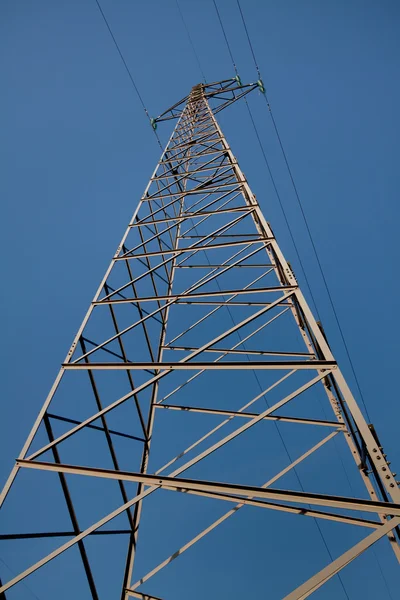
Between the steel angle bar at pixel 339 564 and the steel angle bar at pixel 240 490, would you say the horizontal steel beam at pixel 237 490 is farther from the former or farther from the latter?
the steel angle bar at pixel 339 564

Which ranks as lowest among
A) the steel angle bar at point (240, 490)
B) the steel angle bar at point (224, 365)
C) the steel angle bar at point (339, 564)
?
the steel angle bar at point (339, 564)

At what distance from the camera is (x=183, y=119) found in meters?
15.8

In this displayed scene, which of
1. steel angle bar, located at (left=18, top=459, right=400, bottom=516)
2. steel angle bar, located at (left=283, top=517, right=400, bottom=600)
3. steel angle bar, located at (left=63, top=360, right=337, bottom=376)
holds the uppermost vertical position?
steel angle bar, located at (left=63, top=360, right=337, bottom=376)

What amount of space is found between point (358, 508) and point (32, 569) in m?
3.12

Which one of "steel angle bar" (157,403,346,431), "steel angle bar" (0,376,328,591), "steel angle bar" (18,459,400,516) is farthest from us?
"steel angle bar" (157,403,346,431)

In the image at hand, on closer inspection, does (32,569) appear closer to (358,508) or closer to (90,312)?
(358,508)

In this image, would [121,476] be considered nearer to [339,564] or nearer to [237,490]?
[237,490]

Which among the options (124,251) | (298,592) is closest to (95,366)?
(298,592)

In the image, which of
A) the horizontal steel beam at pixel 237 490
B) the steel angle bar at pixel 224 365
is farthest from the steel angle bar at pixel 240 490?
the steel angle bar at pixel 224 365

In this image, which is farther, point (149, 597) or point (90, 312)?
point (90, 312)

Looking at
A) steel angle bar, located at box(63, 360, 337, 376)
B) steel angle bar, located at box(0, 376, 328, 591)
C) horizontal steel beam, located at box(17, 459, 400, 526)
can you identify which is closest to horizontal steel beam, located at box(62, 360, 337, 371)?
steel angle bar, located at box(63, 360, 337, 376)

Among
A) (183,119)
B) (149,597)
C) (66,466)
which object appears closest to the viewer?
(66,466)

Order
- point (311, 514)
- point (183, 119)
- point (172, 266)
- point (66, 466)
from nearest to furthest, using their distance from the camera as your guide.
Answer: point (311, 514)
point (66, 466)
point (172, 266)
point (183, 119)

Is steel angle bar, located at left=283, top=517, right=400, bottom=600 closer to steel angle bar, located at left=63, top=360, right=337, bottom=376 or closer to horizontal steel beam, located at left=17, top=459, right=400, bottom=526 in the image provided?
horizontal steel beam, located at left=17, top=459, right=400, bottom=526
